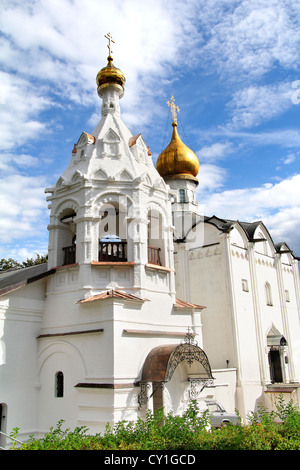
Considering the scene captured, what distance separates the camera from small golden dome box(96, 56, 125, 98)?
539 inches

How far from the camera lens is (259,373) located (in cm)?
1691

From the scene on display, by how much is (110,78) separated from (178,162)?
9811 mm

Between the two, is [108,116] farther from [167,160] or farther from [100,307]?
[167,160]

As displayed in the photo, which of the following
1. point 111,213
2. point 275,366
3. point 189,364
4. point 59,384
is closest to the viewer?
point 59,384

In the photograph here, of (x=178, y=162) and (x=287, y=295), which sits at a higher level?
(x=178, y=162)

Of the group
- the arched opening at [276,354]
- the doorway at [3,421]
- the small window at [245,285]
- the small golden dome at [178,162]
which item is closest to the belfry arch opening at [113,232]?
the doorway at [3,421]

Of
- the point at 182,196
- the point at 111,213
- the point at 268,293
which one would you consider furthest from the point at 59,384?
the point at 182,196

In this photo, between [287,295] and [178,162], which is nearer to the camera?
[287,295]

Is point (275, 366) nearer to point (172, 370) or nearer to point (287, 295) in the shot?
point (287, 295)

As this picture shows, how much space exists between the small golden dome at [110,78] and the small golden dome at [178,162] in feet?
31.0

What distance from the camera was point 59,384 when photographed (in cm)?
1065

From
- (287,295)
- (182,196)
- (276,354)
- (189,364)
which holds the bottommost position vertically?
(189,364)

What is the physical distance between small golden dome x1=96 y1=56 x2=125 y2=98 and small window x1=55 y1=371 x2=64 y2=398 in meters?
8.88

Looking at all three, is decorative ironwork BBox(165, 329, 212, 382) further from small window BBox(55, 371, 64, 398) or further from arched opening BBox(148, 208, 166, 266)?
small window BBox(55, 371, 64, 398)
